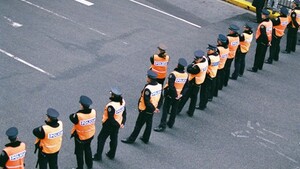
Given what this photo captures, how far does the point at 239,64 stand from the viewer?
54.3 feet

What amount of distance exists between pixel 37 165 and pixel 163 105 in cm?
393

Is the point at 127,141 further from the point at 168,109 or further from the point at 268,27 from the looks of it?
the point at 268,27

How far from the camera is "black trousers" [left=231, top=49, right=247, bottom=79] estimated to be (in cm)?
1631

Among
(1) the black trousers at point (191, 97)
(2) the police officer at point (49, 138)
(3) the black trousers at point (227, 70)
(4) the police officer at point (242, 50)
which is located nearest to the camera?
(2) the police officer at point (49, 138)

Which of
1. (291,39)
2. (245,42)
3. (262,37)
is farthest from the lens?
(291,39)

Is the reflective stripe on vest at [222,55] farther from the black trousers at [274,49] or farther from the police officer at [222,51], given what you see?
the black trousers at [274,49]

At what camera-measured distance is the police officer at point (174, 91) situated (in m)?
13.1

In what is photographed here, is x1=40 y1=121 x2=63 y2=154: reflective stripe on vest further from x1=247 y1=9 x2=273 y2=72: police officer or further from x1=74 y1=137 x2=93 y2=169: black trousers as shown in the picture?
x1=247 y1=9 x2=273 y2=72: police officer

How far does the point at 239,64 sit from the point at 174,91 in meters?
4.11

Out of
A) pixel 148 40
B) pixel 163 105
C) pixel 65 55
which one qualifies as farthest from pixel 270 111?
pixel 65 55

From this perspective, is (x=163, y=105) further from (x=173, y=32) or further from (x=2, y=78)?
(x=173, y=32)

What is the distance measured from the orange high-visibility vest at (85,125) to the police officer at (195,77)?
12.3 ft

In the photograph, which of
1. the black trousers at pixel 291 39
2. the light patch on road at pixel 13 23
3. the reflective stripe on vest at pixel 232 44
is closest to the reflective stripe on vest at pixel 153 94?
the reflective stripe on vest at pixel 232 44

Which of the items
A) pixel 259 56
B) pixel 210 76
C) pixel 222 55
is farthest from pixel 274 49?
pixel 210 76
